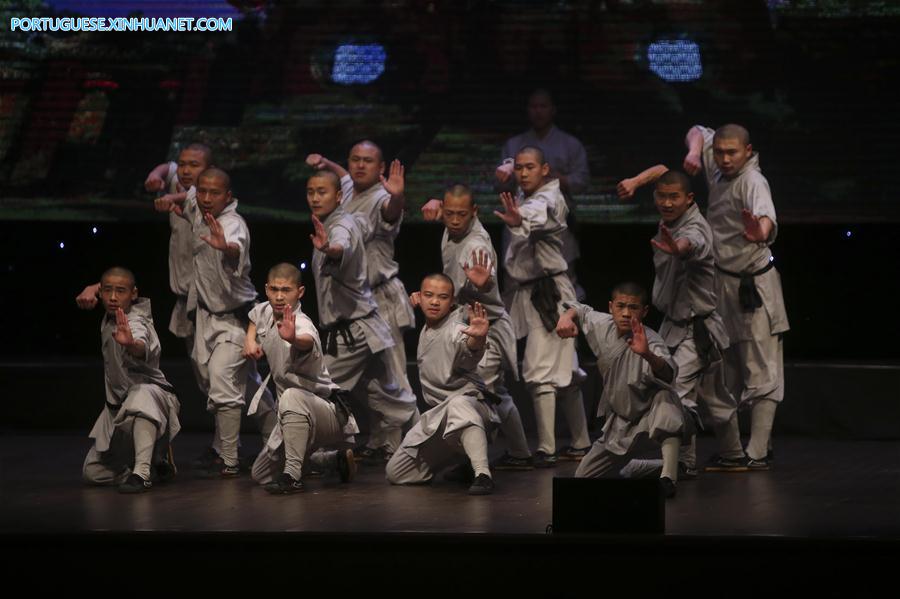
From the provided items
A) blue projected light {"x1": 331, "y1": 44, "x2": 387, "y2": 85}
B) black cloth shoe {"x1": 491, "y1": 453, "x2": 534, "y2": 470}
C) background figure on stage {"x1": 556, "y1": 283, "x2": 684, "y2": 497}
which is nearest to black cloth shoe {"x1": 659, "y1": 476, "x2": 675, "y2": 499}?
background figure on stage {"x1": 556, "y1": 283, "x2": 684, "y2": 497}

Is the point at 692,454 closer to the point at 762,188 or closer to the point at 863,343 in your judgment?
the point at 762,188

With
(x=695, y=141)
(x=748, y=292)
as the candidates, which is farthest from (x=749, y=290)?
(x=695, y=141)

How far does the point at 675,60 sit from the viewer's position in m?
8.05

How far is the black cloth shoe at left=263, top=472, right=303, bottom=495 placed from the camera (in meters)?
6.16

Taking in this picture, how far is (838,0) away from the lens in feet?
26.0

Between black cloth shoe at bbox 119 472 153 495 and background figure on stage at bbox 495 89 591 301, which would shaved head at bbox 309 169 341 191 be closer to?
background figure on stage at bbox 495 89 591 301

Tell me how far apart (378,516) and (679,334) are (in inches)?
70.4

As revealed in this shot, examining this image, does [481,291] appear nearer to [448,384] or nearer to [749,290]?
[448,384]

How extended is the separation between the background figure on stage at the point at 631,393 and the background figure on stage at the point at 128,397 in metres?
Result: 1.68

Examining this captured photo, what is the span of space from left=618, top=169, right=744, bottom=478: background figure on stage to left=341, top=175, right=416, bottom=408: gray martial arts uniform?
127cm

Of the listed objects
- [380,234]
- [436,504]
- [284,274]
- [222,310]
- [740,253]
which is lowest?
[436,504]

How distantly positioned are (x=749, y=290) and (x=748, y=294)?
2cm

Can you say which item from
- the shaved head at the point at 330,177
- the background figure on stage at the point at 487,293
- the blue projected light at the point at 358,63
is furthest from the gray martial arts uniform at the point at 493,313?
the blue projected light at the point at 358,63

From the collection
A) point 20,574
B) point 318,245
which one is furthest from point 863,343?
→ point 20,574
